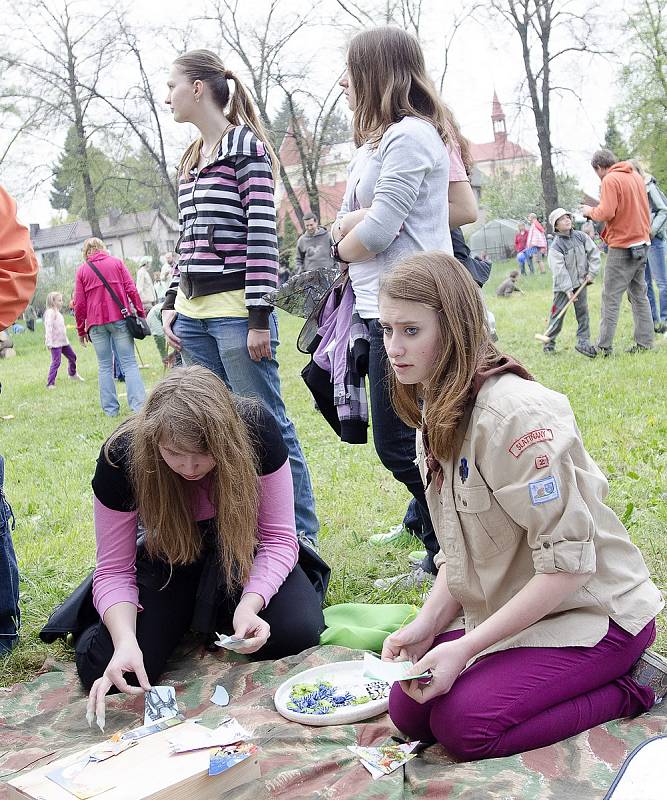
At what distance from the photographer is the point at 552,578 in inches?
75.0

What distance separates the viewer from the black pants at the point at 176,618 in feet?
8.91

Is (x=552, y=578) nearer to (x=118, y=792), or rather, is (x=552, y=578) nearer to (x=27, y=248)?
(x=118, y=792)

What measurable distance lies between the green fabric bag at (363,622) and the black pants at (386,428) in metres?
0.41

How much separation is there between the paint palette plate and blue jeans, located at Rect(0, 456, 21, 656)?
3.76 ft

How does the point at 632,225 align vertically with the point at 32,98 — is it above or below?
below

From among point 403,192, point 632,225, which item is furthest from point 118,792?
point 632,225

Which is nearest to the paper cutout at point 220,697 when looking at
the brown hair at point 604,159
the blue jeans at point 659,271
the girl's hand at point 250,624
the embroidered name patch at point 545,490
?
the girl's hand at point 250,624

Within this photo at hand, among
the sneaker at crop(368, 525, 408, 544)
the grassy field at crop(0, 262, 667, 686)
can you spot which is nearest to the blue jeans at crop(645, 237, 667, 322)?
the grassy field at crop(0, 262, 667, 686)

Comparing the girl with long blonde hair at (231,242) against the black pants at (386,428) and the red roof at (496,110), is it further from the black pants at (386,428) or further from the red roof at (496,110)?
the red roof at (496,110)

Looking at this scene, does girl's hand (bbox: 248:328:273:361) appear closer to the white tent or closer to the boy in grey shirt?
the boy in grey shirt

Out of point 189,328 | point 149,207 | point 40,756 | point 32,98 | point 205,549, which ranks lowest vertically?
point 40,756

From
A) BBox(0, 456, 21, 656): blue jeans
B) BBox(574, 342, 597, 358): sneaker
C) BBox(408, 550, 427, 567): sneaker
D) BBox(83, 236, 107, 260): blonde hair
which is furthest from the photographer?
BBox(83, 236, 107, 260): blonde hair

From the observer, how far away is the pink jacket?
7805 millimetres

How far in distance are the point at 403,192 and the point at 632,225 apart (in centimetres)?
514
